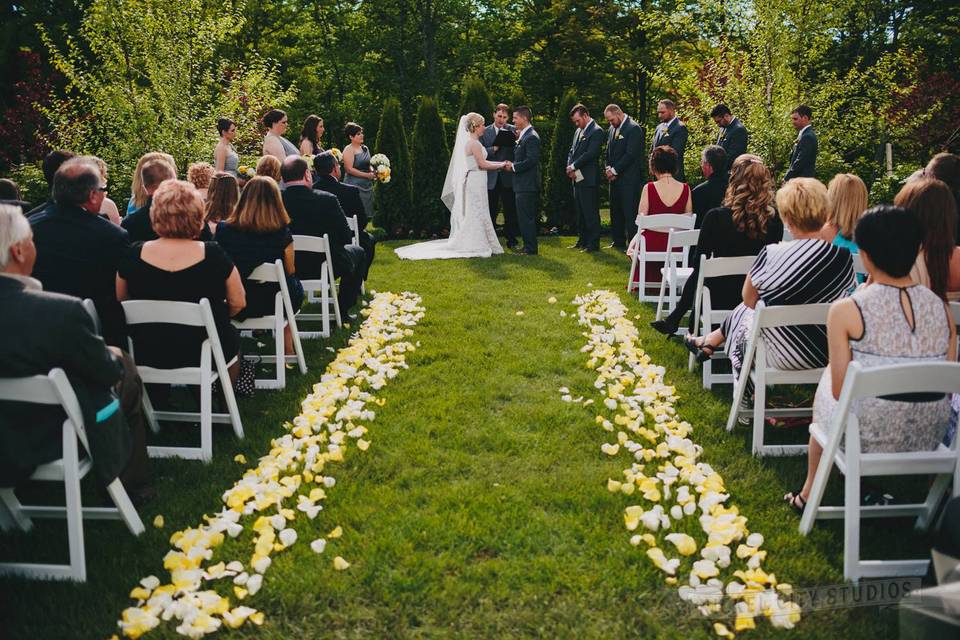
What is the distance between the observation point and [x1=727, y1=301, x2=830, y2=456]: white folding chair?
12.7 ft

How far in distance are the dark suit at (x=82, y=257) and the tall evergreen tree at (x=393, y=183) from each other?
9942 mm

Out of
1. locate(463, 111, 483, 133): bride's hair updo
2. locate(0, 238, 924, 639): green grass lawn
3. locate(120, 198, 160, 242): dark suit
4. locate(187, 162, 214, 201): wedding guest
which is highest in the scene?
locate(463, 111, 483, 133): bride's hair updo

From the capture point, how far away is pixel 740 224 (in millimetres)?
5430

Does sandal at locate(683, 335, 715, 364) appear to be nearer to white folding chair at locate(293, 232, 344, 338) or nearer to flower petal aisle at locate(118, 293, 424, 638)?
flower petal aisle at locate(118, 293, 424, 638)

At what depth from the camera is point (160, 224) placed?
423cm

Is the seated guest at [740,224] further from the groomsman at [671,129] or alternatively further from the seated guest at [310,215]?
the groomsman at [671,129]

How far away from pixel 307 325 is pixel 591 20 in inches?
884

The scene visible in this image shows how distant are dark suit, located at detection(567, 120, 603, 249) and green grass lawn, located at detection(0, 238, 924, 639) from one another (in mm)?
6351

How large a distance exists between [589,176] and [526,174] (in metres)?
1.04

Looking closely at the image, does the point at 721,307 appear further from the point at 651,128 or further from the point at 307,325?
the point at 651,128

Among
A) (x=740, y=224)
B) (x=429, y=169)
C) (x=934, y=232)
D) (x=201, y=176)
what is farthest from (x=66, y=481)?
(x=429, y=169)

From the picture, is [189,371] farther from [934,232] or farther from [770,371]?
[934,232]

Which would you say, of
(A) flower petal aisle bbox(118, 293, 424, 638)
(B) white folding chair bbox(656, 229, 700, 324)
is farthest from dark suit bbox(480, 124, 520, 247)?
(A) flower petal aisle bbox(118, 293, 424, 638)

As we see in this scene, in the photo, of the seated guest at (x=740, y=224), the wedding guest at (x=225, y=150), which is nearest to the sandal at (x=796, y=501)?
the seated guest at (x=740, y=224)
